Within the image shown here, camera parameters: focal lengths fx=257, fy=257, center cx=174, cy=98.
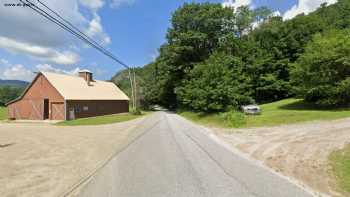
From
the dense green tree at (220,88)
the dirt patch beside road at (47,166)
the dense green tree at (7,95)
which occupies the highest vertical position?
the dense green tree at (7,95)

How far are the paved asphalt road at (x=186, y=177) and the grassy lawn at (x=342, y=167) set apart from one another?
45.4 inches

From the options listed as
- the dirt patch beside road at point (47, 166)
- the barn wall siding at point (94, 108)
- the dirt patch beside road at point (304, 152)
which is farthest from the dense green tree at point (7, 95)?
the dirt patch beside road at point (304, 152)

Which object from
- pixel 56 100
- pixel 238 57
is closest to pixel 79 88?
pixel 56 100

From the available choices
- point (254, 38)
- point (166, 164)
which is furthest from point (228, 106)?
point (254, 38)

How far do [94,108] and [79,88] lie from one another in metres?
3.68

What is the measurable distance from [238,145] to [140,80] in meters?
60.0

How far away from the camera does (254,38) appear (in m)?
50.7

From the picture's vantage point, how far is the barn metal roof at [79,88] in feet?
113

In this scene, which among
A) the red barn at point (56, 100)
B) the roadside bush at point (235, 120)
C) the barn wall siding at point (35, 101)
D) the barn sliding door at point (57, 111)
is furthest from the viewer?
the barn wall siding at point (35, 101)

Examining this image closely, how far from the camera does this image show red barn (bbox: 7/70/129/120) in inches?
1316

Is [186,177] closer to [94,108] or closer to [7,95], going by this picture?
[94,108]

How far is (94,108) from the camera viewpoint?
3866cm

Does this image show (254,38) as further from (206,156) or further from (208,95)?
(206,156)

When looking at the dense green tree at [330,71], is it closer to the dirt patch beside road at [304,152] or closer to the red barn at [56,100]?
the dirt patch beside road at [304,152]
